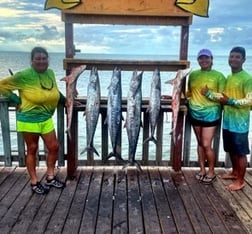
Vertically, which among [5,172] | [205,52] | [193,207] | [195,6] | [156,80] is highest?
[195,6]

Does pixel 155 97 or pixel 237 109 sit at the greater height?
pixel 155 97

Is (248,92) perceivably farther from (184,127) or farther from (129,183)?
(129,183)

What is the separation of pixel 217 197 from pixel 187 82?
57.9 inches

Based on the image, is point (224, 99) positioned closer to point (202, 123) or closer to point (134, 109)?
point (202, 123)

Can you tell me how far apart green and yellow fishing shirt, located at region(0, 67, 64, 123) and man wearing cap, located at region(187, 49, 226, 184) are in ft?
5.52

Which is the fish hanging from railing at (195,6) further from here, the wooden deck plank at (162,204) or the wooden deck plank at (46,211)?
the wooden deck plank at (46,211)

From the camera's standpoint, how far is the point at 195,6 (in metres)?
4.29

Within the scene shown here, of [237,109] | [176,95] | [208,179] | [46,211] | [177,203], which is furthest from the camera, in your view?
[208,179]

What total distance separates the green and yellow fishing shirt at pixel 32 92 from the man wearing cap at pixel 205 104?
1.68 meters

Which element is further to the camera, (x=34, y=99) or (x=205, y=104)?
(x=205, y=104)

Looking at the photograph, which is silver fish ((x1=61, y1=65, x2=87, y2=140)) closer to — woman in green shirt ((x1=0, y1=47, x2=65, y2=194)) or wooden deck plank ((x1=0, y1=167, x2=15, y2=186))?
woman in green shirt ((x1=0, y1=47, x2=65, y2=194))

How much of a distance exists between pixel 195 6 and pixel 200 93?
3.55 feet

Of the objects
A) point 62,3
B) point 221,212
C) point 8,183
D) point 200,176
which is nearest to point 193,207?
point 221,212

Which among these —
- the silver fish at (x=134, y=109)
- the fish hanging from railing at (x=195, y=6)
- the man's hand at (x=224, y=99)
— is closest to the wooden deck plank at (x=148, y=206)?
the silver fish at (x=134, y=109)
